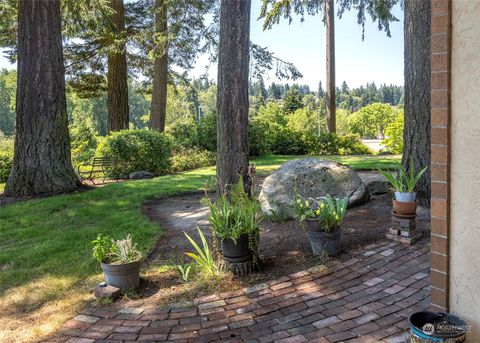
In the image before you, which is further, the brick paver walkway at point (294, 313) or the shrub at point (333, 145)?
the shrub at point (333, 145)

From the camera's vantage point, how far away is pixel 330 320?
2549 millimetres

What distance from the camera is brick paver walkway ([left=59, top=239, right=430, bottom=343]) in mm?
2445

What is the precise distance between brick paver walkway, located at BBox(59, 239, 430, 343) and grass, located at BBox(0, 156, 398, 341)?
0.38 m

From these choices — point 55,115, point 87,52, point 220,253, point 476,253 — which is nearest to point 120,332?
point 220,253

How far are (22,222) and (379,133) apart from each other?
4688 cm

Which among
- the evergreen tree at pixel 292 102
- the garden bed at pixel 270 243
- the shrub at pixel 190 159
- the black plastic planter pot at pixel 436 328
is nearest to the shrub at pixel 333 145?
the shrub at pixel 190 159

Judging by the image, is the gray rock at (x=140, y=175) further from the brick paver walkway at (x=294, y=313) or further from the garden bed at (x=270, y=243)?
the brick paver walkway at (x=294, y=313)

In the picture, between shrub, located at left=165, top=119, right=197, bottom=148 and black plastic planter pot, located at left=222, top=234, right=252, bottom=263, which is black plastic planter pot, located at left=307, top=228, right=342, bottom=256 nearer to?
black plastic planter pot, located at left=222, top=234, right=252, bottom=263

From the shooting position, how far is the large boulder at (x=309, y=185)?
5156mm

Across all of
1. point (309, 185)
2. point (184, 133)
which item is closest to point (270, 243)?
point (309, 185)

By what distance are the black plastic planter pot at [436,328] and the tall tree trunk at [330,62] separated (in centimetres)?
1511

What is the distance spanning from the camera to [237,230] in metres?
3.31

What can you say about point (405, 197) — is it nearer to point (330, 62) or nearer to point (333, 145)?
point (333, 145)

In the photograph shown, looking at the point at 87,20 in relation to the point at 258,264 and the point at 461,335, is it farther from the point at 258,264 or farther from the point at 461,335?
the point at 461,335
